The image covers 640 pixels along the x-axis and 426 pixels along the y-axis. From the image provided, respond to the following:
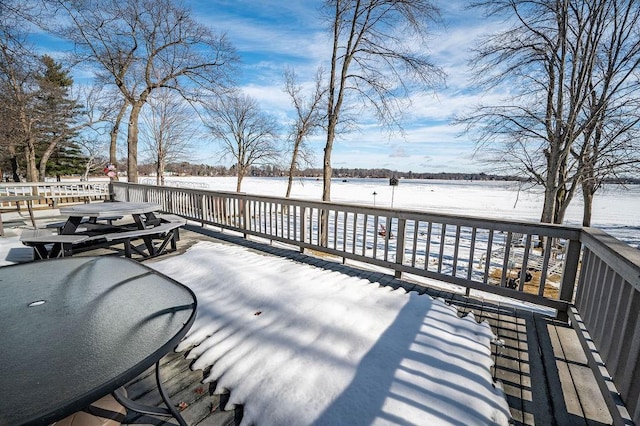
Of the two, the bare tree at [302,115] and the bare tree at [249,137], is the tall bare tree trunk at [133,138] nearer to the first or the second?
the bare tree at [302,115]

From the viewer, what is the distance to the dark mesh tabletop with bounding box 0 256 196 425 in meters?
0.75

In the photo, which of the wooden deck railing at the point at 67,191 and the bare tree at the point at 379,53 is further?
the wooden deck railing at the point at 67,191

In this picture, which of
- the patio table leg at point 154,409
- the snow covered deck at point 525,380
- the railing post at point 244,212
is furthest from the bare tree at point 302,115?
the patio table leg at point 154,409

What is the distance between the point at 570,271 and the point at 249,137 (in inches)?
839

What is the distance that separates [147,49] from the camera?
394 inches

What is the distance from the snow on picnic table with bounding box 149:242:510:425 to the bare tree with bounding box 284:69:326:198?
11402 mm

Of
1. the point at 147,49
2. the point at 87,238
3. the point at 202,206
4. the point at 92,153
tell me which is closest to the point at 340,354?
the point at 87,238

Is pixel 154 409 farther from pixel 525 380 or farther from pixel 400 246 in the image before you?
pixel 400 246

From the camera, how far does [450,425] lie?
4.38 feet

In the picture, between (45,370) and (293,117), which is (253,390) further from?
(293,117)

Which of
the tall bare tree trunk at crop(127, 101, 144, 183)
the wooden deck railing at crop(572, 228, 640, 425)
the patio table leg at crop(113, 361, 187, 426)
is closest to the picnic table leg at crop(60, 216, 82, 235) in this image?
the patio table leg at crop(113, 361, 187, 426)

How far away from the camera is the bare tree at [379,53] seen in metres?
6.92

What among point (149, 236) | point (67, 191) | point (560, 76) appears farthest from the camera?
point (67, 191)

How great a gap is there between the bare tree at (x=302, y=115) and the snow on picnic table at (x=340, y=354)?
11.4 metres
